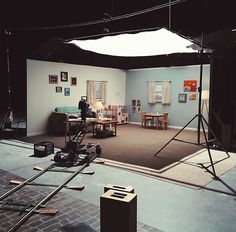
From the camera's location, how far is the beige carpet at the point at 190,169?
4.27 metres

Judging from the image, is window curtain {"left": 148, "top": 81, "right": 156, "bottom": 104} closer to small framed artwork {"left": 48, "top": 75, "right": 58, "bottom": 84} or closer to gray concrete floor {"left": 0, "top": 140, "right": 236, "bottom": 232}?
small framed artwork {"left": 48, "top": 75, "right": 58, "bottom": 84}

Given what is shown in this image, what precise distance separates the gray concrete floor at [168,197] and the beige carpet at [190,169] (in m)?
0.17

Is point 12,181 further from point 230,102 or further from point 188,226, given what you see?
point 230,102

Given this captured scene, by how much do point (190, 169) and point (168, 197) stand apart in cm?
150

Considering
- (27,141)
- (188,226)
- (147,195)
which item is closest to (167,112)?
(27,141)

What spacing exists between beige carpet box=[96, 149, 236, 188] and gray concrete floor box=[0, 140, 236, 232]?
17 centimetres

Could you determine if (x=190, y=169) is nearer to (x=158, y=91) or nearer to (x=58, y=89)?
(x=58, y=89)

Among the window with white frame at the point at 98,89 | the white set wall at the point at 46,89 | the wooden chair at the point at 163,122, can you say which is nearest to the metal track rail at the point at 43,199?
the white set wall at the point at 46,89

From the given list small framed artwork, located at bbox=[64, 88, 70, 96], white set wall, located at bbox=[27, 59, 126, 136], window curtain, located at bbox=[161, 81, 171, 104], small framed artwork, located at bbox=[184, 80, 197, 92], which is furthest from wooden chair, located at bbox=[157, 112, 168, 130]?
small framed artwork, located at bbox=[64, 88, 70, 96]

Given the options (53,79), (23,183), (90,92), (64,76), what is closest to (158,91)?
(90,92)

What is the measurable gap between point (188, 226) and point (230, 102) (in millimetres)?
5283

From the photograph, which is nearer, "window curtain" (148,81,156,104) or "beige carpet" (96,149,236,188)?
"beige carpet" (96,149,236,188)

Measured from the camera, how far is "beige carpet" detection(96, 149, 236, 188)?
A: 427 centimetres

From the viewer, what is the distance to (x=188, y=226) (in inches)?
110
